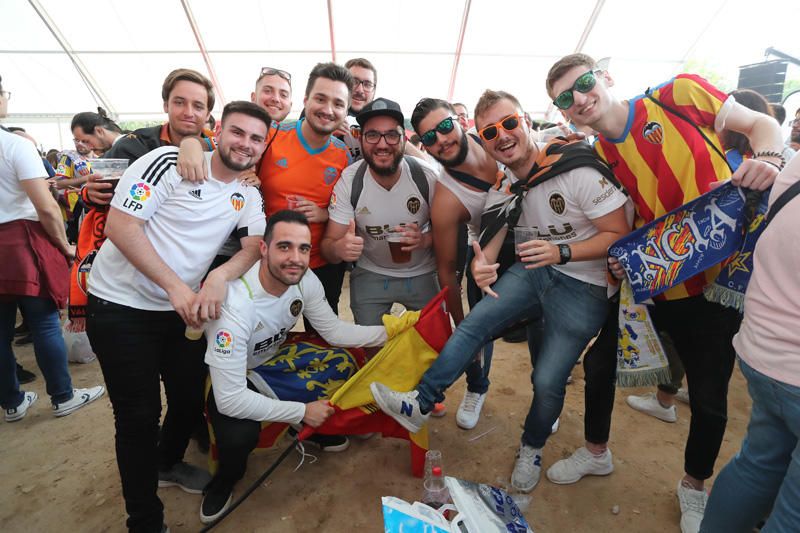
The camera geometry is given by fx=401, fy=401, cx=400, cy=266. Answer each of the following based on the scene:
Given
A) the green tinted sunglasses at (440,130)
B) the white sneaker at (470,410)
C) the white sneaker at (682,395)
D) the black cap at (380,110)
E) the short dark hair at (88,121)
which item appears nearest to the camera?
the green tinted sunglasses at (440,130)

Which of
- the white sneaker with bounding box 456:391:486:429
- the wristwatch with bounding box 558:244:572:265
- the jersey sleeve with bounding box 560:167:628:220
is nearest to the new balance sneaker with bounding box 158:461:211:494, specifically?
the white sneaker with bounding box 456:391:486:429

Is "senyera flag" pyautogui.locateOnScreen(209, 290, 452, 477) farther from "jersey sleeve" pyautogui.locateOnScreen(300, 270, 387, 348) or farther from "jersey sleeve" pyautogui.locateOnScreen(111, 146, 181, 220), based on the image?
"jersey sleeve" pyautogui.locateOnScreen(111, 146, 181, 220)

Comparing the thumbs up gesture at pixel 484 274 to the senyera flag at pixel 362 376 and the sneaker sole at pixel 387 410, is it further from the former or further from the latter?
the sneaker sole at pixel 387 410

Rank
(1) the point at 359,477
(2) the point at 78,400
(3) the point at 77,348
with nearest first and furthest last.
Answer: (1) the point at 359,477 < (2) the point at 78,400 < (3) the point at 77,348

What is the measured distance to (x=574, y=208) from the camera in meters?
2.14

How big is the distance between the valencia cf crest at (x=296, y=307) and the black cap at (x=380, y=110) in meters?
1.29

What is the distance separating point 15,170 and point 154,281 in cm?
187

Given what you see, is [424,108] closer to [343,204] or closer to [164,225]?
[343,204]

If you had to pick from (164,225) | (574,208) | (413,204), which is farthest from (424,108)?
(164,225)

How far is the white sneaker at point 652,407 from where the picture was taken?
10.1 feet

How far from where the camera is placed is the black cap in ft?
8.75

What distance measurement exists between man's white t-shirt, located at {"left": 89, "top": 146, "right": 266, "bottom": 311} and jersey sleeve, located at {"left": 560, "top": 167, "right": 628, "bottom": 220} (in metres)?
1.85

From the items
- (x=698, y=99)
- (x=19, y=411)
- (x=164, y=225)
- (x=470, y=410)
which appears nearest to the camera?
(x=698, y=99)

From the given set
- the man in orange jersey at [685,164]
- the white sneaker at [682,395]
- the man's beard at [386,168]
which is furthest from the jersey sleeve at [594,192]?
the white sneaker at [682,395]
